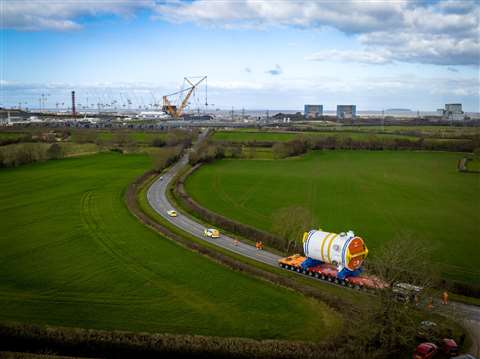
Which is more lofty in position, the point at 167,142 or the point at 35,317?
the point at 167,142

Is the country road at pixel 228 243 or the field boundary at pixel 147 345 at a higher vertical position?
the country road at pixel 228 243

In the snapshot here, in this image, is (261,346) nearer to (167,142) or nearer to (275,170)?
(275,170)

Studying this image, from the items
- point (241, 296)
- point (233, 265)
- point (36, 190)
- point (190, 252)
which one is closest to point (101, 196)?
point (36, 190)

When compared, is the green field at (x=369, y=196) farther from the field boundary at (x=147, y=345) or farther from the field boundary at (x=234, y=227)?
the field boundary at (x=147, y=345)

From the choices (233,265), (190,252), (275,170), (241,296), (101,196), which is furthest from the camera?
(275,170)

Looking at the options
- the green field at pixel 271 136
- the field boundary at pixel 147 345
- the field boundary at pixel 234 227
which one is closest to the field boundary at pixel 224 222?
the field boundary at pixel 234 227

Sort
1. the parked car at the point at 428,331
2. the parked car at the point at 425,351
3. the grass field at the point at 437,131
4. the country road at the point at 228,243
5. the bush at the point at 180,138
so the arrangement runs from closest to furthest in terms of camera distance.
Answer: the parked car at the point at 425,351, the parked car at the point at 428,331, the country road at the point at 228,243, the bush at the point at 180,138, the grass field at the point at 437,131

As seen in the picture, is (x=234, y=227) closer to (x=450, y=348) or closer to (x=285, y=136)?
(x=450, y=348)
